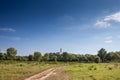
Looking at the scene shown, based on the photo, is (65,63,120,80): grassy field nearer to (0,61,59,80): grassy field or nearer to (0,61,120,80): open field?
(0,61,120,80): open field

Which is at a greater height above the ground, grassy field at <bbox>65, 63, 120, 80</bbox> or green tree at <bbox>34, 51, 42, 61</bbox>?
green tree at <bbox>34, 51, 42, 61</bbox>

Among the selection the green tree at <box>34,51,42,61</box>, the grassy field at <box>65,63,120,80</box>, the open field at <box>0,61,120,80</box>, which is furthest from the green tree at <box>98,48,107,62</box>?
the grassy field at <box>65,63,120,80</box>

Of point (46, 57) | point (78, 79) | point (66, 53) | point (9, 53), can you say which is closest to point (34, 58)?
point (46, 57)

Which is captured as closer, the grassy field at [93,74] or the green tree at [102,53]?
the grassy field at [93,74]

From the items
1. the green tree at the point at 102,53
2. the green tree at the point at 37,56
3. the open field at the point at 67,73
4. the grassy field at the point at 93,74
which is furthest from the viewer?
the green tree at the point at 102,53

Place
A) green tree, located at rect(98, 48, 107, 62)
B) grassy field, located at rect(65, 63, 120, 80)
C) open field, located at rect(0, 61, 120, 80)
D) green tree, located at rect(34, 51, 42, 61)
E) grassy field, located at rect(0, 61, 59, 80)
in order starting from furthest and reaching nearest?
green tree, located at rect(98, 48, 107, 62), green tree, located at rect(34, 51, 42, 61), grassy field, located at rect(65, 63, 120, 80), open field, located at rect(0, 61, 120, 80), grassy field, located at rect(0, 61, 59, 80)

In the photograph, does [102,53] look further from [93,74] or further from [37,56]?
[93,74]

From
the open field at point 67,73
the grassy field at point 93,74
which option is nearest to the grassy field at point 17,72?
the open field at point 67,73

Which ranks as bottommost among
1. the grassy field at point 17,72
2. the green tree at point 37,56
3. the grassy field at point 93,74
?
the grassy field at point 93,74

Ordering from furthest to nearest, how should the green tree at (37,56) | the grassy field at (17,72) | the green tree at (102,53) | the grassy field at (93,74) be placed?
the green tree at (102,53) < the green tree at (37,56) < the grassy field at (93,74) < the grassy field at (17,72)

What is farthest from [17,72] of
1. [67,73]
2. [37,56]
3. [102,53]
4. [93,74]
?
[102,53]

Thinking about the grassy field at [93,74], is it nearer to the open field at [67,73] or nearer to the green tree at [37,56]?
the open field at [67,73]

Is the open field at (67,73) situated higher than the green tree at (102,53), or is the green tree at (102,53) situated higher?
the green tree at (102,53)

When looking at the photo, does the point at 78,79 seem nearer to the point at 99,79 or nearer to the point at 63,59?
the point at 99,79
